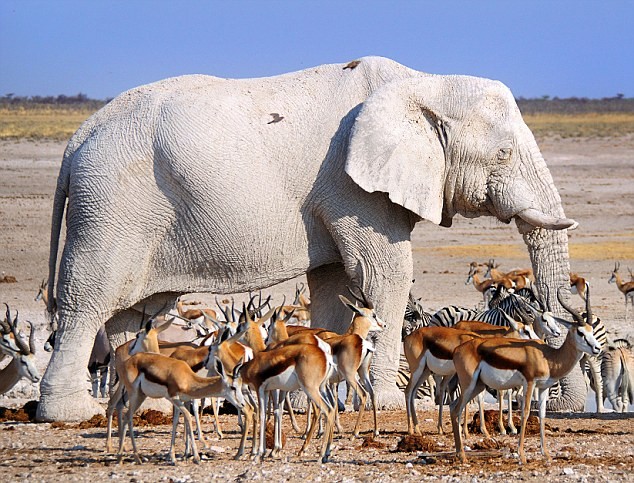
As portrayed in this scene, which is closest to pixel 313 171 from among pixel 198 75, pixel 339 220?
pixel 339 220

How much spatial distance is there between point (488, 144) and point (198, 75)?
9.26ft

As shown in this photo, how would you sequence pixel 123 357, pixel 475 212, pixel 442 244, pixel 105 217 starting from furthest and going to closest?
pixel 442 244 < pixel 475 212 < pixel 105 217 < pixel 123 357

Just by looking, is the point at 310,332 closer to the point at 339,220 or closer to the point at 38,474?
the point at 339,220

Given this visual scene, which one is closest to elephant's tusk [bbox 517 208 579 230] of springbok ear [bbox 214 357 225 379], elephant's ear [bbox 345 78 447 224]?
elephant's ear [bbox 345 78 447 224]

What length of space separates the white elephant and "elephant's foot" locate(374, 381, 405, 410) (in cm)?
2

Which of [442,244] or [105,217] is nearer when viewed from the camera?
[105,217]

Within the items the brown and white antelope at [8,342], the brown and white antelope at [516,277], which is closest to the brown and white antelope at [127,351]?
the brown and white antelope at [8,342]

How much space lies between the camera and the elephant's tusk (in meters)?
12.8

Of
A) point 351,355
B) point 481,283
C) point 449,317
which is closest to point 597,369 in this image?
point 449,317

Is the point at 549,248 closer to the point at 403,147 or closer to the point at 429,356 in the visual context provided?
the point at 403,147

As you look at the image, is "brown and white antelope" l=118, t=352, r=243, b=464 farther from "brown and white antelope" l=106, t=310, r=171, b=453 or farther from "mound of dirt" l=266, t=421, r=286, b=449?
"mound of dirt" l=266, t=421, r=286, b=449

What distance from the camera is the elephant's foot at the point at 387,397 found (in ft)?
42.5

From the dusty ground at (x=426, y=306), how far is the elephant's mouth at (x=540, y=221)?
1.71 metres

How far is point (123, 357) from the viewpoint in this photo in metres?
11.4
